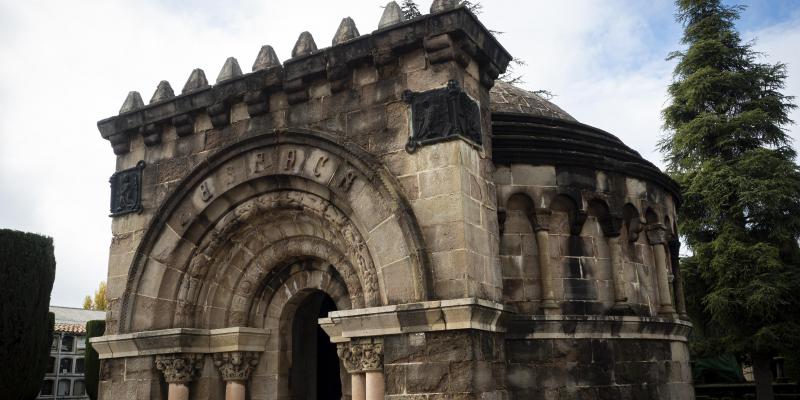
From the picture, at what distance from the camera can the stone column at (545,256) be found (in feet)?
27.2

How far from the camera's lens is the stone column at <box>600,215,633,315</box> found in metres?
8.88

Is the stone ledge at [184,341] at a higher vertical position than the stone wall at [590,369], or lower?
higher

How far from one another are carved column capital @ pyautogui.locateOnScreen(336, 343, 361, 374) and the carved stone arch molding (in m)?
0.52

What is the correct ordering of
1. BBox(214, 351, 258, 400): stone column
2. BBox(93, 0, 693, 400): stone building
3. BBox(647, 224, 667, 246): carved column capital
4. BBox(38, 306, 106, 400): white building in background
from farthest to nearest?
BBox(38, 306, 106, 400): white building in background < BBox(647, 224, 667, 246): carved column capital < BBox(214, 351, 258, 400): stone column < BBox(93, 0, 693, 400): stone building

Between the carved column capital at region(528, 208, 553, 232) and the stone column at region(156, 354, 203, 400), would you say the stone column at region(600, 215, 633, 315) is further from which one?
the stone column at region(156, 354, 203, 400)

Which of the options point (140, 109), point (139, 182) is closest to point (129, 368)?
point (139, 182)

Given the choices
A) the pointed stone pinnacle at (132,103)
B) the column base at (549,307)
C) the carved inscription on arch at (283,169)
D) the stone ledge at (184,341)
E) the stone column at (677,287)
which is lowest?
the stone ledge at (184,341)

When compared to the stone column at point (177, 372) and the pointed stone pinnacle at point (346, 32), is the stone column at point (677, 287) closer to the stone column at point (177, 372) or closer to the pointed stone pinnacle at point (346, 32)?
the pointed stone pinnacle at point (346, 32)

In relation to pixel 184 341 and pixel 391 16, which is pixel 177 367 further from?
pixel 391 16

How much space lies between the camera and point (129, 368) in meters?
9.12

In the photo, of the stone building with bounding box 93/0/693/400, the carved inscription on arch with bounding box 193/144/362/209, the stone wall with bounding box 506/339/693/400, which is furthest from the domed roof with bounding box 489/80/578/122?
the stone wall with bounding box 506/339/693/400

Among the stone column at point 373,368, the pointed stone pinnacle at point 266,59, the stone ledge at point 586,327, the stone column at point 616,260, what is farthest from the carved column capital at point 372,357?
the pointed stone pinnacle at point 266,59

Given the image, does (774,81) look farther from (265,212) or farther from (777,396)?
(265,212)

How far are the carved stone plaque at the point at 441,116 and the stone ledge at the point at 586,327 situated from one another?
7.61 feet
